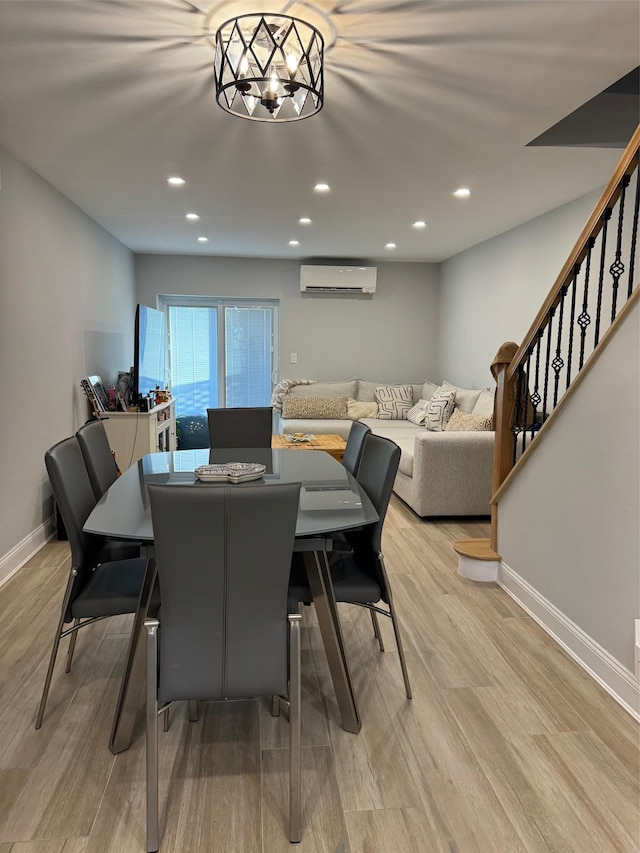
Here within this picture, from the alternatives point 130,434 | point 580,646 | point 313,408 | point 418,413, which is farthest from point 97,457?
point 418,413

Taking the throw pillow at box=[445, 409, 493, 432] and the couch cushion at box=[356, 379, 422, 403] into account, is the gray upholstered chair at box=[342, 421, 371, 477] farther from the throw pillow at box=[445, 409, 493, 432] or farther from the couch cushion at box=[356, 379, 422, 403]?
the couch cushion at box=[356, 379, 422, 403]

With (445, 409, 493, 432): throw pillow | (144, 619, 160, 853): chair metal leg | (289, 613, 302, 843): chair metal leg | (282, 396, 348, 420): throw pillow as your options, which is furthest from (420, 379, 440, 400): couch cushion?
(144, 619, 160, 853): chair metal leg

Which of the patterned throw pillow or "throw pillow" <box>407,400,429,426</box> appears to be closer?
"throw pillow" <box>407,400,429,426</box>

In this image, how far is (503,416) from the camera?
3.14 meters

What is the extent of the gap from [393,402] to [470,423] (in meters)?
2.27

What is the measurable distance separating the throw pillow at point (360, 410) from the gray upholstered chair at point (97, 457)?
4123 millimetres

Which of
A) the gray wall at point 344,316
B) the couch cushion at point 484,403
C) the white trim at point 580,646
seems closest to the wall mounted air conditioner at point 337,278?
the gray wall at point 344,316

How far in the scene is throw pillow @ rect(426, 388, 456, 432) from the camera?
549cm

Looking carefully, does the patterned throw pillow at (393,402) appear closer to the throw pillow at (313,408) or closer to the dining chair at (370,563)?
the throw pillow at (313,408)

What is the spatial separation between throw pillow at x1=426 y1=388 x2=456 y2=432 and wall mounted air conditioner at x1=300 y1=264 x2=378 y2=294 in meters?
1.95

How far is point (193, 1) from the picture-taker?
1803mm

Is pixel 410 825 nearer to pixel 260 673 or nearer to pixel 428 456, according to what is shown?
pixel 260 673

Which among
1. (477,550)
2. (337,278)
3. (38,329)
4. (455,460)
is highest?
(337,278)

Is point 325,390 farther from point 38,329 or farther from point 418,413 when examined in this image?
point 38,329
